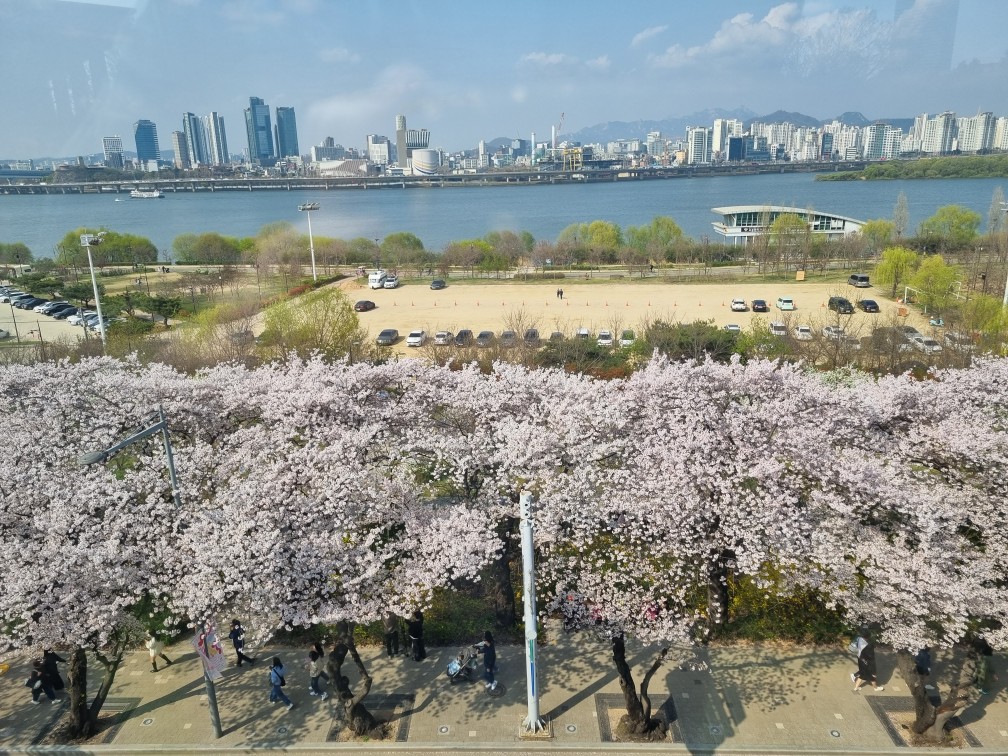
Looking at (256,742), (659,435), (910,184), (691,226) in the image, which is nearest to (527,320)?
(659,435)

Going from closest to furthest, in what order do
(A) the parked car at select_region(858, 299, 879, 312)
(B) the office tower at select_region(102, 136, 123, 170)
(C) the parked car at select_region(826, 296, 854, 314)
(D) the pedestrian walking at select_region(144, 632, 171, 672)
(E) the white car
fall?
(D) the pedestrian walking at select_region(144, 632, 171, 672), (E) the white car, (C) the parked car at select_region(826, 296, 854, 314), (A) the parked car at select_region(858, 299, 879, 312), (B) the office tower at select_region(102, 136, 123, 170)

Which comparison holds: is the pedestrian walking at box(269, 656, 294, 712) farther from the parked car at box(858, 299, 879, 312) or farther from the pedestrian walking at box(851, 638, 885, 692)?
the parked car at box(858, 299, 879, 312)

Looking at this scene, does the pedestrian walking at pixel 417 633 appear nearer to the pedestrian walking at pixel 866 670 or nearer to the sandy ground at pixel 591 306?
the pedestrian walking at pixel 866 670

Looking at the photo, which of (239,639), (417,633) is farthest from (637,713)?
(239,639)

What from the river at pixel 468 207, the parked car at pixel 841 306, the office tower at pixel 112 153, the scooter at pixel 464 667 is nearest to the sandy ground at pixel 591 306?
the parked car at pixel 841 306

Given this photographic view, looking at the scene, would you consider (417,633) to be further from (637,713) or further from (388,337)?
(388,337)

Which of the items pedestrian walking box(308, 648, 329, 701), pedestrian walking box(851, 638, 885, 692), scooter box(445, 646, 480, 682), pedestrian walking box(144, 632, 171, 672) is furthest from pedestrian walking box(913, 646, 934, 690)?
pedestrian walking box(144, 632, 171, 672)

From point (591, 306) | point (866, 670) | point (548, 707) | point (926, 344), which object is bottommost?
point (548, 707)
